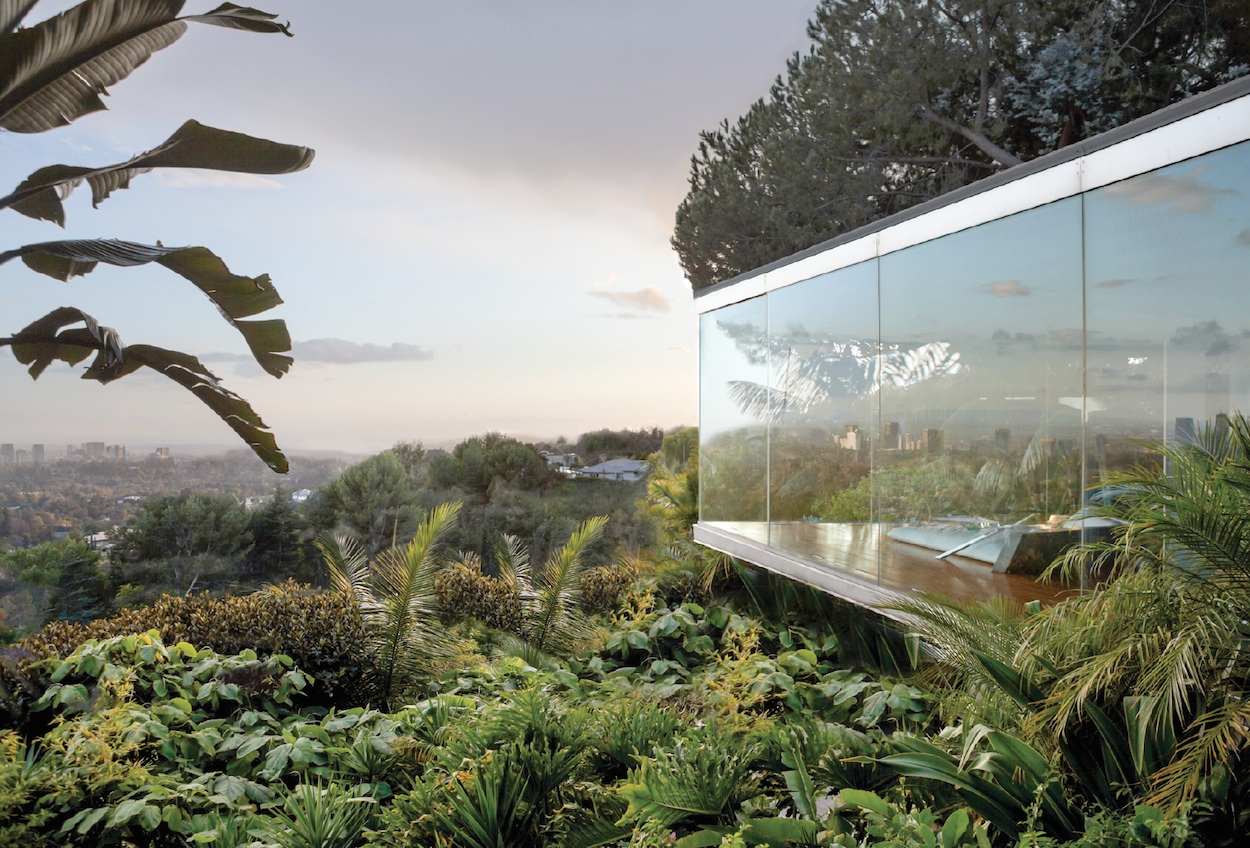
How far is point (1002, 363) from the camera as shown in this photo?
4008 millimetres

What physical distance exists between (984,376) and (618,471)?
45.0 feet

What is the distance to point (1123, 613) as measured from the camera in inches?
98.0

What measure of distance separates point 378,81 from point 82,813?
34.9 ft

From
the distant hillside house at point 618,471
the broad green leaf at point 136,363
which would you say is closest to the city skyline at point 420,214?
the distant hillside house at point 618,471

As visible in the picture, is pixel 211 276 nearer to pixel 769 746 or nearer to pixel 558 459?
pixel 769 746

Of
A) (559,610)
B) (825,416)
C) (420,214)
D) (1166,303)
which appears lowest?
(559,610)

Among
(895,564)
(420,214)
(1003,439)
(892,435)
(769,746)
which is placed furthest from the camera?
(420,214)

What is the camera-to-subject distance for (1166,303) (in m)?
3.21

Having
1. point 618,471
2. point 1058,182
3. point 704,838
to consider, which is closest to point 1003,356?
point 1058,182

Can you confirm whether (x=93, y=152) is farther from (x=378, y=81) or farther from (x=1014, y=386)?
(x=1014, y=386)

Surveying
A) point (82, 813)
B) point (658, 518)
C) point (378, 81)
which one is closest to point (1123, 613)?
point (82, 813)

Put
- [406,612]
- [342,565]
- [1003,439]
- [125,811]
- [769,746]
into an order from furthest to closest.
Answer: [342,565], [406,612], [1003,439], [769,746], [125,811]

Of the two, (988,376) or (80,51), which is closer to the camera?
(80,51)

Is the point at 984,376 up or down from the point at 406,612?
up
